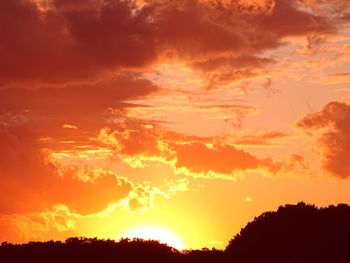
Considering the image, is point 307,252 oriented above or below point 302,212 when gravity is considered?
below

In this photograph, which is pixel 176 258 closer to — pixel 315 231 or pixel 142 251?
pixel 142 251

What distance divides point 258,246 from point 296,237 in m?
5.07

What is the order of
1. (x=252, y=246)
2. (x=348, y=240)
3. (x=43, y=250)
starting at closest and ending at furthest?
1. (x=348, y=240)
2. (x=252, y=246)
3. (x=43, y=250)

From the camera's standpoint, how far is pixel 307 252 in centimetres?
8675

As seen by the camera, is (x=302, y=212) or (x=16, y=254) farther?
(x=16, y=254)

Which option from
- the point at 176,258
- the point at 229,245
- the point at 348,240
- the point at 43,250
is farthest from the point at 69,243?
the point at 348,240

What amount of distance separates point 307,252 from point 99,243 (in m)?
32.6

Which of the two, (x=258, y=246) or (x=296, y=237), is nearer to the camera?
(x=296, y=237)

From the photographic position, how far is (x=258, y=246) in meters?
91.8

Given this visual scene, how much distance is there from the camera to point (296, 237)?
3509 inches

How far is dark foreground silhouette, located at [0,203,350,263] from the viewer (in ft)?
286

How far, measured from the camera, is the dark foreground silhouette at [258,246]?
87188mm

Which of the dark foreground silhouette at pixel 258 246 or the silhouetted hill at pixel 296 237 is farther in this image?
the dark foreground silhouette at pixel 258 246

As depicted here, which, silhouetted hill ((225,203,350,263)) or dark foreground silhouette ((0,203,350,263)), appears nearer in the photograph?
silhouetted hill ((225,203,350,263))
